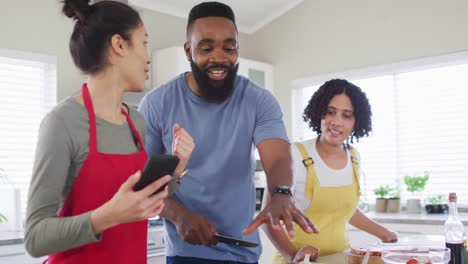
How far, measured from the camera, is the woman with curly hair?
7.01ft

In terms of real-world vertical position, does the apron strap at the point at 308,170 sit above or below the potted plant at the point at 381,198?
above

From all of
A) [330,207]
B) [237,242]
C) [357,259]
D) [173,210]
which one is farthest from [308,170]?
[237,242]

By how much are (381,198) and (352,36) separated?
4.67 ft

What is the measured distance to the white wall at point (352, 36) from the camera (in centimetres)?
403

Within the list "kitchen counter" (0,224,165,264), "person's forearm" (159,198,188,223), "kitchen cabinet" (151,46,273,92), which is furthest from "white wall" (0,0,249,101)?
"person's forearm" (159,198,188,223)

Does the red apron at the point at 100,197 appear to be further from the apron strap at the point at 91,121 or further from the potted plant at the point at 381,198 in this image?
the potted plant at the point at 381,198

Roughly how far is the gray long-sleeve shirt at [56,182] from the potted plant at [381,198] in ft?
11.2

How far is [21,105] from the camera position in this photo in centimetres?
367

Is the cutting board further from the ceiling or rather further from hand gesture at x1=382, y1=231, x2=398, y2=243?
the ceiling

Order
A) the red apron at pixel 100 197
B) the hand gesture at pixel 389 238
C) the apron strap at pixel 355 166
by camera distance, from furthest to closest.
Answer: the apron strap at pixel 355 166 → the hand gesture at pixel 389 238 → the red apron at pixel 100 197

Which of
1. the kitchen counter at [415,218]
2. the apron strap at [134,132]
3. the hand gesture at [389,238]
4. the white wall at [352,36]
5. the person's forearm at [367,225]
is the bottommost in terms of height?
the kitchen counter at [415,218]

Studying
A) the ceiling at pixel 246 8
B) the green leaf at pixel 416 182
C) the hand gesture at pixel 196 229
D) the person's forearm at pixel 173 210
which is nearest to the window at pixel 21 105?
the ceiling at pixel 246 8

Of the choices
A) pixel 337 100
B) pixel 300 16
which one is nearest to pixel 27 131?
pixel 337 100

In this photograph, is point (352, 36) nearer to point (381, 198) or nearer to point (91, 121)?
point (381, 198)
